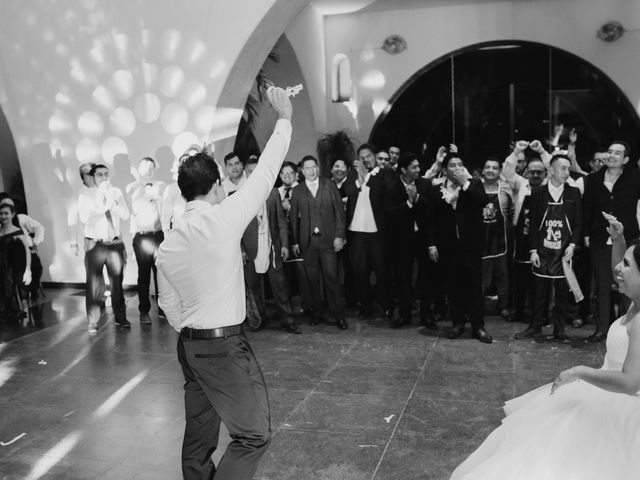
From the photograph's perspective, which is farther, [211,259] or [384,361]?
[384,361]

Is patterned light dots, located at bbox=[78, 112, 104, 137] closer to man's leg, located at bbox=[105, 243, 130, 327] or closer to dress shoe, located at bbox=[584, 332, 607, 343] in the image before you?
man's leg, located at bbox=[105, 243, 130, 327]

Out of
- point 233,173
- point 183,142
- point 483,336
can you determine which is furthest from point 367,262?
point 183,142

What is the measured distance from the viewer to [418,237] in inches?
255

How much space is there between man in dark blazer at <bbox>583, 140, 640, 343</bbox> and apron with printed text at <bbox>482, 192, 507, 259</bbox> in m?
0.91

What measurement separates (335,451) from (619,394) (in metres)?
1.66

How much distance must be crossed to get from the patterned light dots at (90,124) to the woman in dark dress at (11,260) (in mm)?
1324

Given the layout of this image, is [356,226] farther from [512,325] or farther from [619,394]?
[619,394]

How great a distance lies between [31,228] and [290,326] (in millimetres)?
3241

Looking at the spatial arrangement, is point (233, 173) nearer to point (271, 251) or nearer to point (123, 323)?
point (271, 251)

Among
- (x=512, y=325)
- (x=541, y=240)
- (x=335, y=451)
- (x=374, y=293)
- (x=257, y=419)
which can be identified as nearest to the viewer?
(x=257, y=419)

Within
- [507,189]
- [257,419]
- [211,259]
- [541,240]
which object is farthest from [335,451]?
[507,189]

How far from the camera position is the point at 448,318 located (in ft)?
21.9

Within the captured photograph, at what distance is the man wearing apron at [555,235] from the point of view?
225 inches

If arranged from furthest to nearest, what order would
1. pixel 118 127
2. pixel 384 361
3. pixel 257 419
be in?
pixel 118 127, pixel 384 361, pixel 257 419
